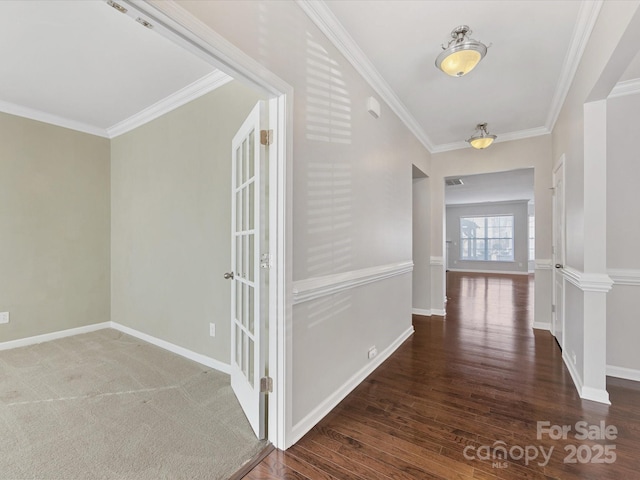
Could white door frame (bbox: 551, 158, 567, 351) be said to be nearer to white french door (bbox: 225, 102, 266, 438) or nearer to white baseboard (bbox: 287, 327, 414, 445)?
white baseboard (bbox: 287, 327, 414, 445)

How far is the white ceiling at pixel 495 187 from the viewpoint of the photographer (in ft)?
21.8

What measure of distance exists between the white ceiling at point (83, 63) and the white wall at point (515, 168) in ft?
12.1

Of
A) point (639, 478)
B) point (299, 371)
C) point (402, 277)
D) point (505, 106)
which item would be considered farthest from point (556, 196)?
point (299, 371)

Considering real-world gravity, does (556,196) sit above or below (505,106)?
below

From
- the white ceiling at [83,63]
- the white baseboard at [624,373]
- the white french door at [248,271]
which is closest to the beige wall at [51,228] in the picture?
the white ceiling at [83,63]

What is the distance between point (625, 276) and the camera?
8.48 feet

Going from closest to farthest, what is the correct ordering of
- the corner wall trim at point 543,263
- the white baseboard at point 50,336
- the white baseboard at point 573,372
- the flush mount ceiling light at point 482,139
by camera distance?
the white baseboard at point 573,372 < the white baseboard at point 50,336 < the flush mount ceiling light at point 482,139 < the corner wall trim at point 543,263

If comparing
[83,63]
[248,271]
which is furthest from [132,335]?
[83,63]

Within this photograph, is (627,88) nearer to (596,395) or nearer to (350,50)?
(350,50)

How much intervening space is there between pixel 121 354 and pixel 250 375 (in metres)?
1.92

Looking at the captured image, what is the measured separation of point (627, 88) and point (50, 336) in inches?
253

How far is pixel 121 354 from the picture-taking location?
3.02 meters

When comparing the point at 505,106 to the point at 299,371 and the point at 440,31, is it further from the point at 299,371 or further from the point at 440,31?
the point at 299,371

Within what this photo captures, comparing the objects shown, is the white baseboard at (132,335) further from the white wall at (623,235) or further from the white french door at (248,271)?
the white wall at (623,235)
